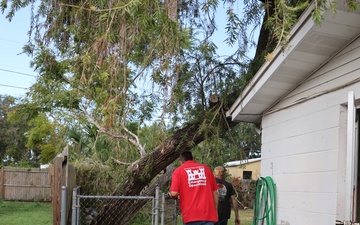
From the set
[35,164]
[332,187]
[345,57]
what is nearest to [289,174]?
[332,187]

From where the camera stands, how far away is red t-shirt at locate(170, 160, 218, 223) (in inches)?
217

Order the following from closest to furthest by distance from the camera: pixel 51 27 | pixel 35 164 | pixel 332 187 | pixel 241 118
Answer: pixel 332 187 < pixel 51 27 < pixel 241 118 < pixel 35 164

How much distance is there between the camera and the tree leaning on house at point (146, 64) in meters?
4.53

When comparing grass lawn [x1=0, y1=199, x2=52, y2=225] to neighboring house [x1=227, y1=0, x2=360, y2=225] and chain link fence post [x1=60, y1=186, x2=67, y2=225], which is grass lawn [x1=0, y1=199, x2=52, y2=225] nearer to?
chain link fence post [x1=60, y1=186, x2=67, y2=225]

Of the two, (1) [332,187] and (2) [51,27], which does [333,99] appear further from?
(2) [51,27]

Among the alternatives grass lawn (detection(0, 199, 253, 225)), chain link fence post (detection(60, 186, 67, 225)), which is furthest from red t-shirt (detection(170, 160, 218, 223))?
grass lawn (detection(0, 199, 253, 225))

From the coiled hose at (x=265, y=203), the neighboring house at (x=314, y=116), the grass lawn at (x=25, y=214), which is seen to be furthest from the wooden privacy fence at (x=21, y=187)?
the neighboring house at (x=314, y=116)

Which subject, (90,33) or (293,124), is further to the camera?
(293,124)

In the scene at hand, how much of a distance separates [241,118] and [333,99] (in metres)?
2.23

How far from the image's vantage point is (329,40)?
467cm

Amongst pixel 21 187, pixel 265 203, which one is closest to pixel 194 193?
pixel 265 203

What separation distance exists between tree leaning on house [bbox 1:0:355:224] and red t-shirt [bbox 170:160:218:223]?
1.89ft

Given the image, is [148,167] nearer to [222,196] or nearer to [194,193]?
[222,196]

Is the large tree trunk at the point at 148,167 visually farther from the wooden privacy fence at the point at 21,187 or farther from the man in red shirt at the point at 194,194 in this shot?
the wooden privacy fence at the point at 21,187
